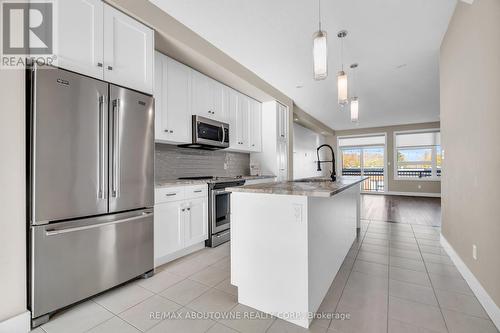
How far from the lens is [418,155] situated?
862 centimetres

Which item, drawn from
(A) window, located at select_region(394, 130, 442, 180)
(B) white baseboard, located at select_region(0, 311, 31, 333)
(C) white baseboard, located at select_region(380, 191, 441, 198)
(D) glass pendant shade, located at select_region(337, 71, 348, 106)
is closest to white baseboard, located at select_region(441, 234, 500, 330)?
(D) glass pendant shade, located at select_region(337, 71, 348, 106)

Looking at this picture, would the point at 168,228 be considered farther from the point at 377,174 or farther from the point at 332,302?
the point at 377,174

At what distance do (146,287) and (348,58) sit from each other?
12.9 ft

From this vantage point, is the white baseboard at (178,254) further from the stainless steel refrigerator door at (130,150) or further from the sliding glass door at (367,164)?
the sliding glass door at (367,164)

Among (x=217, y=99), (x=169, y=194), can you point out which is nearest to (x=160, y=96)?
(x=217, y=99)

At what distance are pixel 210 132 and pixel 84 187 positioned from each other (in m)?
1.89

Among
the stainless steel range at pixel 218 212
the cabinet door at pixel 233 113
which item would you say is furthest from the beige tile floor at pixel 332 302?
the cabinet door at pixel 233 113

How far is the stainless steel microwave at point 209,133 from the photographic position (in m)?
3.21

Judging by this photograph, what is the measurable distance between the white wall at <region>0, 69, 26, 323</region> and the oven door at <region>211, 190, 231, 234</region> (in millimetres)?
1890

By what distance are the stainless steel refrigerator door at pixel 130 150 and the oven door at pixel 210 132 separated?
940 millimetres

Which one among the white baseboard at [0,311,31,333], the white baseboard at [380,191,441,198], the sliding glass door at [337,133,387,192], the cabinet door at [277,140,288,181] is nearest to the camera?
the white baseboard at [0,311,31,333]

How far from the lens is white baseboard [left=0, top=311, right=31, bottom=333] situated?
1.42 meters

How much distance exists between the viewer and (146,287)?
209 centimetres

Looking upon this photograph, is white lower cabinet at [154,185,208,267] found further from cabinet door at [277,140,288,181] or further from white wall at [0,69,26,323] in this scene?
cabinet door at [277,140,288,181]
